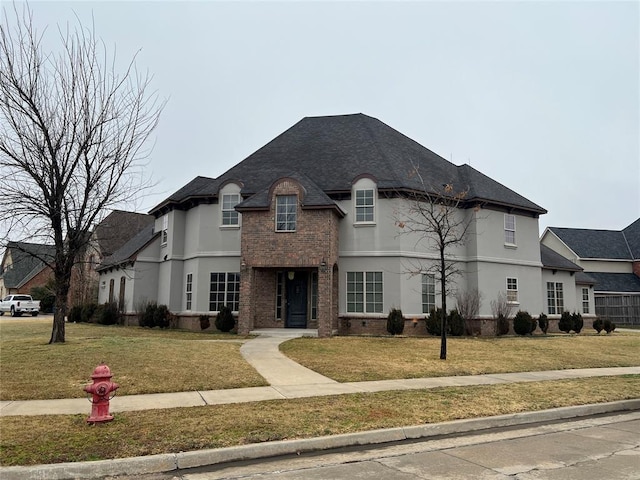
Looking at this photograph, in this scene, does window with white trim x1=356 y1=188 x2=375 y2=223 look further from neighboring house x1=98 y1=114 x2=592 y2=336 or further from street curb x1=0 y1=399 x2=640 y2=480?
street curb x1=0 y1=399 x2=640 y2=480

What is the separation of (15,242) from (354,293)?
13093 mm

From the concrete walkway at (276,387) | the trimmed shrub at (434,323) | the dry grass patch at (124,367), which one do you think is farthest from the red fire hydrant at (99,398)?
the trimmed shrub at (434,323)

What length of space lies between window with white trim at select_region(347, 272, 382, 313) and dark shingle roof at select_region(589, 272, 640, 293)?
85.8ft

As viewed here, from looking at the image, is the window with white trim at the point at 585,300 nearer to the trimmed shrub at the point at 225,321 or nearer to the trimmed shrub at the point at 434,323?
the trimmed shrub at the point at 434,323

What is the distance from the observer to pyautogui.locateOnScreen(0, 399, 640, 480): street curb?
5168 mm

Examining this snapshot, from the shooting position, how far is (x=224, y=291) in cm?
2255

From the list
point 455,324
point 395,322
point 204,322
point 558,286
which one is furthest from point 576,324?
point 204,322

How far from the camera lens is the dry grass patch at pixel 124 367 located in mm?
9281

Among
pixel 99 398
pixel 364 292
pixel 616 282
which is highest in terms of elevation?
pixel 616 282

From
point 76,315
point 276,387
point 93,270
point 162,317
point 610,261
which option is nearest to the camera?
point 276,387

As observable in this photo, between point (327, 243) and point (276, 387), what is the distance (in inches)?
401

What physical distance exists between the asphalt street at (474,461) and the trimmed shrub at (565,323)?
→ 19.8m

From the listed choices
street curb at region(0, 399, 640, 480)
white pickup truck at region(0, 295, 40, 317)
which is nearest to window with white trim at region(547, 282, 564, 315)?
street curb at region(0, 399, 640, 480)

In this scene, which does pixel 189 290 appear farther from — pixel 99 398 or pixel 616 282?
pixel 616 282
